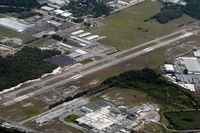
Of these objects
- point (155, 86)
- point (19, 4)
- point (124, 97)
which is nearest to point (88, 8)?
point (19, 4)

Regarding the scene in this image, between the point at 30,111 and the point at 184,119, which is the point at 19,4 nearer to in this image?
the point at 30,111

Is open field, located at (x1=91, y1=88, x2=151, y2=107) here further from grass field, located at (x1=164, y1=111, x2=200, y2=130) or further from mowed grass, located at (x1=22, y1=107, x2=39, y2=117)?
mowed grass, located at (x1=22, y1=107, x2=39, y2=117)

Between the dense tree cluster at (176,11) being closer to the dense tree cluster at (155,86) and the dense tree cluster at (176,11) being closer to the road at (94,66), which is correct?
the road at (94,66)

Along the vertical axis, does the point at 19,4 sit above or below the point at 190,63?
above

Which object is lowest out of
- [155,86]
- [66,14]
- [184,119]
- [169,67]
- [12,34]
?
[184,119]

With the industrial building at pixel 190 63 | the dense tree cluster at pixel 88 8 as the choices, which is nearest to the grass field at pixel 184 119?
the industrial building at pixel 190 63

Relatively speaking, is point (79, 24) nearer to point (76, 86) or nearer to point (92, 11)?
point (92, 11)

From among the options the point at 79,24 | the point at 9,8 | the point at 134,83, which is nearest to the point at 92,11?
the point at 79,24

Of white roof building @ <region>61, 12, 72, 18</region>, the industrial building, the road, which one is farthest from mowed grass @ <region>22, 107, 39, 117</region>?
white roof building @ <region>61, 12, 72, 18</region>
